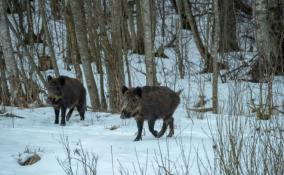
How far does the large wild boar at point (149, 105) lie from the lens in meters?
7.50

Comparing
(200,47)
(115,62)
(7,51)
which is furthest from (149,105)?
(200,47)

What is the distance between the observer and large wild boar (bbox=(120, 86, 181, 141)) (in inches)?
295

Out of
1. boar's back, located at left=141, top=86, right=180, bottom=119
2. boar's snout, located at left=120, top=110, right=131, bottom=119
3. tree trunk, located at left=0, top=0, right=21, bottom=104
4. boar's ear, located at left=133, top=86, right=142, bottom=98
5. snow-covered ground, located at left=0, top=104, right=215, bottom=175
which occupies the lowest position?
snow-covered ground, located at left=0, top=104, right=215, bottom=175

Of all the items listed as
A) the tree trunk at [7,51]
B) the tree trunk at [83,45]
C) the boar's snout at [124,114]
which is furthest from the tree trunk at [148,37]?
the boar's snout at [124,114]

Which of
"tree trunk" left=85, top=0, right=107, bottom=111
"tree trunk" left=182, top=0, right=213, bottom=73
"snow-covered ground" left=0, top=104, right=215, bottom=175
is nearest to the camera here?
"snow-covered ground" left=0, top=104, right=215, bottom=175

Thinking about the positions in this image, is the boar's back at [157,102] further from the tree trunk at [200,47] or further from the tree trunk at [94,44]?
the tree trunk at [200,47]

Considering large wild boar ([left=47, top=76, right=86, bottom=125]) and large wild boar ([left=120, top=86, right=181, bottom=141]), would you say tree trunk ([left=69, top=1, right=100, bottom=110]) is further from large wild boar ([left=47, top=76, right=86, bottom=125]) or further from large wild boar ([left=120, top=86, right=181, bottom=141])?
large wild boar ([left=120, top=86, right=181, bottom=141])

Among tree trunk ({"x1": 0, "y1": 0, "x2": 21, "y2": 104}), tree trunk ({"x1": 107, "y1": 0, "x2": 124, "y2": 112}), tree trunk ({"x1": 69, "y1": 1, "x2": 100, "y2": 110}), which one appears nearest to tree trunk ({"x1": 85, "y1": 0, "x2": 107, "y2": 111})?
tree trunk ({"x1": 69, "y1": 1, "x2": 100, "y2": 110})

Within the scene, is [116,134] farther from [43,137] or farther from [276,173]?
[276,173]

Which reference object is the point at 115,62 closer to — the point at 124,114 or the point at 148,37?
the point at 148,37

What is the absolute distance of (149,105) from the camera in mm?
7660

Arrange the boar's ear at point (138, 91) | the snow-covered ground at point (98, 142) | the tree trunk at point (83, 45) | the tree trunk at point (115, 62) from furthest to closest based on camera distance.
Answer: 1. the tree trunk at point (83, 45)
2. the tree trunk at point (115, 62)
3. the boar's ear at point (138, 91)
4. the snow-covered ground at point (98, 142)

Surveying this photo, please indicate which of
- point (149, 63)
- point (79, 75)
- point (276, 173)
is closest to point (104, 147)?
point (276, 173)

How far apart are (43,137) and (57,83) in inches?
102
